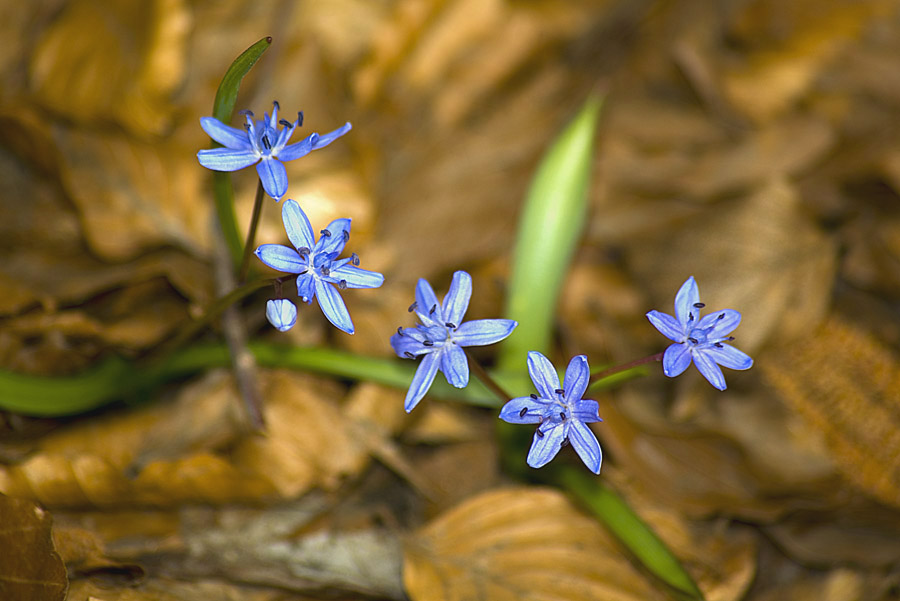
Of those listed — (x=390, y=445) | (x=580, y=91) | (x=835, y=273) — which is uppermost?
(x=580, y=91)

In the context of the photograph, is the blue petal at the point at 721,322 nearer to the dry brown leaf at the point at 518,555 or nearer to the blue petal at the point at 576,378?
the blue petal at the point at 576,378

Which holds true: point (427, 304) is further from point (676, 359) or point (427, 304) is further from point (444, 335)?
point (676, 359)

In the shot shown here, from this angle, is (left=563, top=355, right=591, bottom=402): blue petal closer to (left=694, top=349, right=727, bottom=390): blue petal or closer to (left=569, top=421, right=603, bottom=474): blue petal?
(left=569, top=421, right=603, bottom=474): blue petal

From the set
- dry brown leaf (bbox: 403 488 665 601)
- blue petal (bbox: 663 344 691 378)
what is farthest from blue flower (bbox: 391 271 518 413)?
dry brown leaf (bbox: 403 488 665 601)

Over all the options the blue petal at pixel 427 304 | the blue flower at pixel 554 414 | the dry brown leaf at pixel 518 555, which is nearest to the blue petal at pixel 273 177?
the blue petal at pixel 427 304

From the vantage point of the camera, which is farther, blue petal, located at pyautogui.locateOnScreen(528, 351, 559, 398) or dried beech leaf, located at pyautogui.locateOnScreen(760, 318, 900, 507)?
dried beech leaf, located at pyautogui.locateOnScreen(760, 318, 900, 507)

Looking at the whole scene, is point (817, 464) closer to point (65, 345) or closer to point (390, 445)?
point (390, 445)

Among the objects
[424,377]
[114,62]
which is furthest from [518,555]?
[114,62]

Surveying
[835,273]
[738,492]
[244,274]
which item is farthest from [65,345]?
[835,273]
